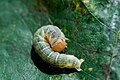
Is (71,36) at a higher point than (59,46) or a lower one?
higher

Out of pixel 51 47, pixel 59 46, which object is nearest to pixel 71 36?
pixel 59 46

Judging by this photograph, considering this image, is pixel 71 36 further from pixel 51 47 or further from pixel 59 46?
pixel 51 47

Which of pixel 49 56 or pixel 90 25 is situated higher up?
pixel 90 25

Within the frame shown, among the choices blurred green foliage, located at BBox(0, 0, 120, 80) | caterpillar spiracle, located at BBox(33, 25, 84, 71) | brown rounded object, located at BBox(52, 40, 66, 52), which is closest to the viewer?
blurred green foliage, located at BBox(0, 0, 120, 80)

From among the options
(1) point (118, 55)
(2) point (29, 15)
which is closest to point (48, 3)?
(2) point (29, 15)

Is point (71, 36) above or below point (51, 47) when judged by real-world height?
above

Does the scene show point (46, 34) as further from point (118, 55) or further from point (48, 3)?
point (118, 55)
